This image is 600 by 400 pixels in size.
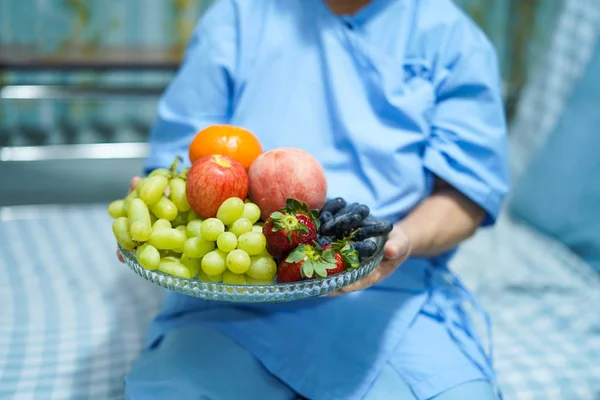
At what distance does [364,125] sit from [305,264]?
1.41ft

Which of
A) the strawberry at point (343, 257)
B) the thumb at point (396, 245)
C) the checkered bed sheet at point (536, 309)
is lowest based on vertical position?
the checkered bed sheet at point (536, 309)

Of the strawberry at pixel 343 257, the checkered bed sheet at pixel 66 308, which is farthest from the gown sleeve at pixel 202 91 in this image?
the strawberry at pixel 343 257

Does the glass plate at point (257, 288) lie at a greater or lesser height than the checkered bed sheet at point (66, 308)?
greater

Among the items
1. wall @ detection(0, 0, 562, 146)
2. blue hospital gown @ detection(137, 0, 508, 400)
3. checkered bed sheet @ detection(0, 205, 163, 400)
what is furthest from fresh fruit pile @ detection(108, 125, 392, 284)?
wall @ detection(0, 0, 562, 146)

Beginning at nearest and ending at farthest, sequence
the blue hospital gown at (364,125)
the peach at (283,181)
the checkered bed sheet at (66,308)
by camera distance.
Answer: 1. the peach at (283,181)
2. the blue hospital gown at (364,125)
3. the checkered bed sheet at (66,308)

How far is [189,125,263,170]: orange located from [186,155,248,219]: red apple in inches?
2.0

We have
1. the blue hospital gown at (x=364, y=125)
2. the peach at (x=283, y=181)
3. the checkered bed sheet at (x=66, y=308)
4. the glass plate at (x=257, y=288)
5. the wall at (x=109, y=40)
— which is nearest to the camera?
the glass plate at (x=257, y=288)

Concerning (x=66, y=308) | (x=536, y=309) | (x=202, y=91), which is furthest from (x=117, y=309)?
(x=536, y=309)

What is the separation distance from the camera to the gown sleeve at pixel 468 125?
1176 millimetres

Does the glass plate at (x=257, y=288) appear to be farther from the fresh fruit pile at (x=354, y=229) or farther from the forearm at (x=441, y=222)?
the forearm at (x=441, y=222)

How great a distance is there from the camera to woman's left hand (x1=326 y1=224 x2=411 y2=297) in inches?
37.7

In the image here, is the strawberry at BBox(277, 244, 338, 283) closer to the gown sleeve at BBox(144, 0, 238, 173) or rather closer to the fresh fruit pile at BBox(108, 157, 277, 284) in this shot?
the fresh fruit pile at BBox(108, 157, 277, 284)

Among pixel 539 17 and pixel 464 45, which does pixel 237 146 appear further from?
pixel 539 17

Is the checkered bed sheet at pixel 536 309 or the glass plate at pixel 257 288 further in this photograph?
the checkered bed sheet at pixel 536 309
